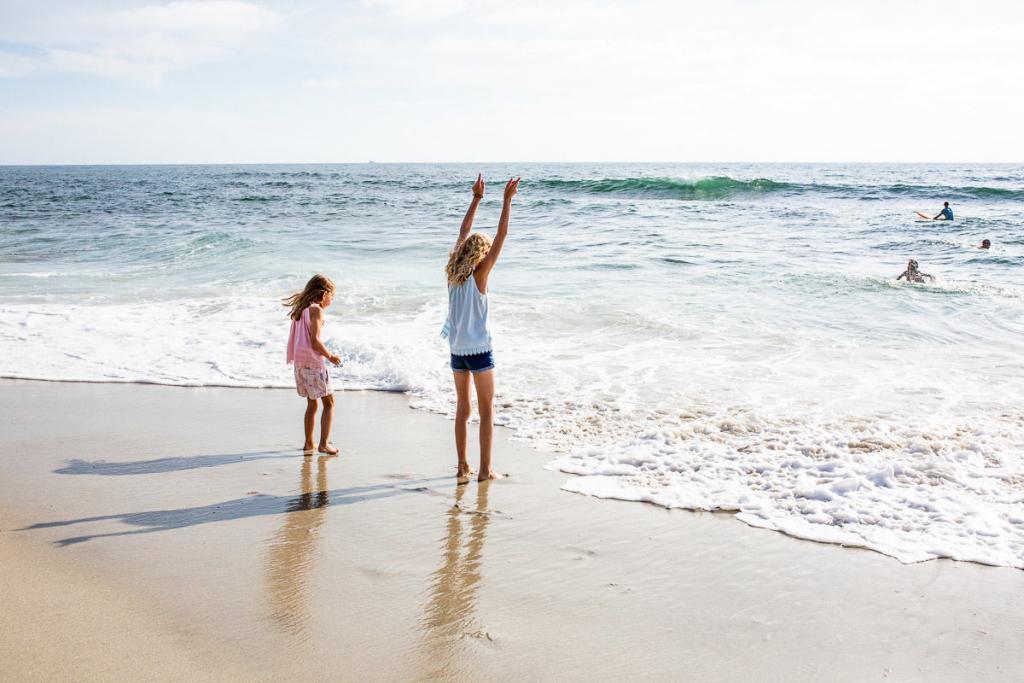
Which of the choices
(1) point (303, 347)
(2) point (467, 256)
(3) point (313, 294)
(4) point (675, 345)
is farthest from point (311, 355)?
(4) point (675, 345)

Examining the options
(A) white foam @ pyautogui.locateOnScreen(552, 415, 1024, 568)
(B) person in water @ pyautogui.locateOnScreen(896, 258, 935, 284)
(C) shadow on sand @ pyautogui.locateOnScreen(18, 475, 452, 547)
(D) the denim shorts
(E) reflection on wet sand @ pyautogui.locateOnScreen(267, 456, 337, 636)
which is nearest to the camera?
(E) reflection on wet sand @ pyautogui.locateOnScreen(267, 456, 337, 636)

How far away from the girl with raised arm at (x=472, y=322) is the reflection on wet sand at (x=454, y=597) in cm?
65

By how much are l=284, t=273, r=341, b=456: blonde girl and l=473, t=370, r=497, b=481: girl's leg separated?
3.84 ft

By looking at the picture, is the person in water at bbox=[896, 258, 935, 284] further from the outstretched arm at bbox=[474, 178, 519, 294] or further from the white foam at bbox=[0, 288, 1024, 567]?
the outstretched arm at bbox=[474, 178, 519, 294]

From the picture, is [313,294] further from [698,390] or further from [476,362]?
[698,390]

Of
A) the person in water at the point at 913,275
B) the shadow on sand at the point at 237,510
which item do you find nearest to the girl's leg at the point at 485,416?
the shadow on sand at the point at 237,510

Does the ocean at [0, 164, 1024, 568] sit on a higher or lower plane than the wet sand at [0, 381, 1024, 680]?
higher

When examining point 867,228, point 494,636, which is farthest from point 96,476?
point 867,228

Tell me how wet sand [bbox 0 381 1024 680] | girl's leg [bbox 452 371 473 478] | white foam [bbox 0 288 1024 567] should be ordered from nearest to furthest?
1. wet sand [bbox 0 381 1024 680]
2. white foam [bbox 0 288 1024 567]
3. girl's leg [bbox 452 371 473 478]

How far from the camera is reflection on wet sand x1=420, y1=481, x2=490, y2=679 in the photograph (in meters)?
3.06

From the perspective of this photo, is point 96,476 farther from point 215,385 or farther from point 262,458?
point 215,385

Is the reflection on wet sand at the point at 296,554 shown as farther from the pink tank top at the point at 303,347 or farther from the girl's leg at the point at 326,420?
the pink tank top at the point at 303,347

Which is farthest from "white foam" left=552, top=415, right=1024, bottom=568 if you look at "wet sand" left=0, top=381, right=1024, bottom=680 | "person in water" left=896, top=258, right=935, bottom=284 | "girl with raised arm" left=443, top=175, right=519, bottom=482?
"person in water" left=896, top=258, right=935, bottom=284

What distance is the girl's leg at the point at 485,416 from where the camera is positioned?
17.0 feet
